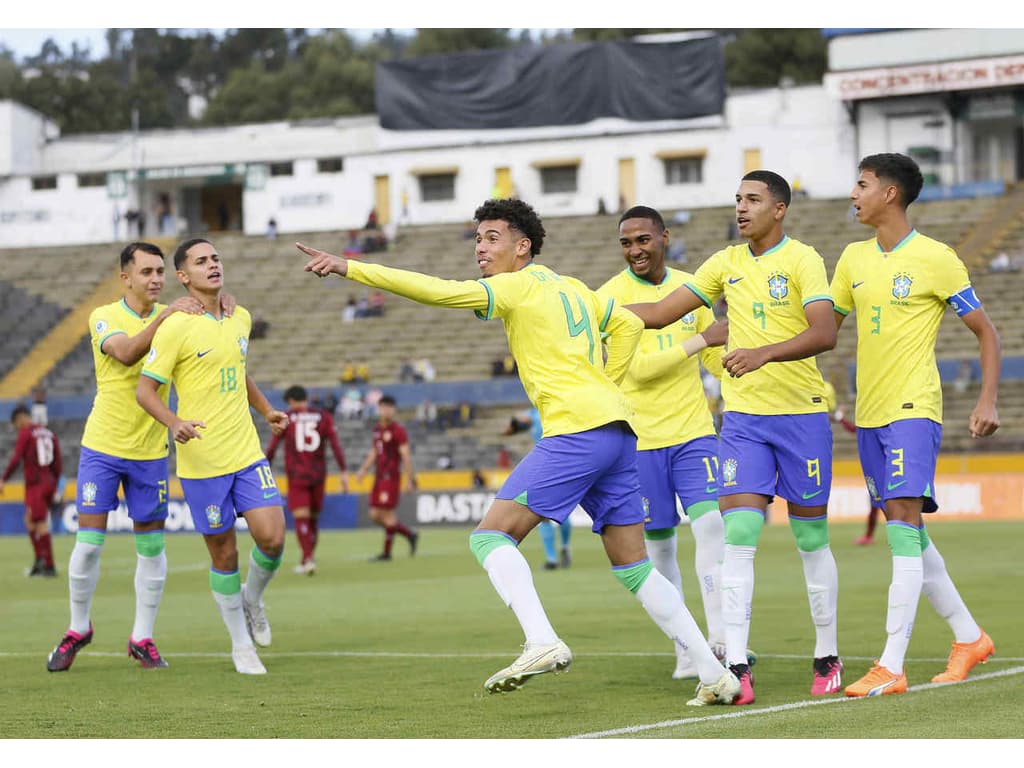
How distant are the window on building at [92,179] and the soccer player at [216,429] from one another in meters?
54.5

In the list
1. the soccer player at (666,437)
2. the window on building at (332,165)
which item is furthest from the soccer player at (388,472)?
the window on building at (332,165)

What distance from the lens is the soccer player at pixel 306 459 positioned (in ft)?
67.0

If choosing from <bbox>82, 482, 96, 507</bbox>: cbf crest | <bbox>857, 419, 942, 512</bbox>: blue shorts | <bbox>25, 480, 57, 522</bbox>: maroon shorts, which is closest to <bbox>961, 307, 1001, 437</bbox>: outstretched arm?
<bbox>857, 419, 942, 512</bbox>: blue shorts

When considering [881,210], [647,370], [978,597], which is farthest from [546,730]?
[978,597]

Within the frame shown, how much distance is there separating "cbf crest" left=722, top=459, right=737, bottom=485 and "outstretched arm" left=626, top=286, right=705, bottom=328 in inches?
30.8

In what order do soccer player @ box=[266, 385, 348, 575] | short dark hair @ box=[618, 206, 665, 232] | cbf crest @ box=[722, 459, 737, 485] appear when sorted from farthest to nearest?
soccer player @ box=[266, 385, 348, 575]
short dark hair @ box=[618, 206, 665, 232]
cbf crest @ box=[722, 459, 737, 485]

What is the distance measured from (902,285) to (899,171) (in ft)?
2.00

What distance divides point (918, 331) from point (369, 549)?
17368 mm

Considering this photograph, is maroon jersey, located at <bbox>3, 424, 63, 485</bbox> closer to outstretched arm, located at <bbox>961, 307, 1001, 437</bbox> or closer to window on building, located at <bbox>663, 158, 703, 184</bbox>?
outstretched arm, located at <bbox>961, 307, 1001, 437</bbox>

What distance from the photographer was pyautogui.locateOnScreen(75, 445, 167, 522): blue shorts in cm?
1066

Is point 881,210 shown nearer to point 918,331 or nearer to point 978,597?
point 918,331

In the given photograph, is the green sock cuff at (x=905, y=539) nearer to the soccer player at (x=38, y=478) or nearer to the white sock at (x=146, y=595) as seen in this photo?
the white sock at (x=146, y=595)

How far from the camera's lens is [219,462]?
32.9ft

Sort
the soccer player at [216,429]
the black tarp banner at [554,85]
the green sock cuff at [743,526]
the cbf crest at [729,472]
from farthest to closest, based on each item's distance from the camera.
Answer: the black tarp banner at [554,85] → the soccer player at [216,429] → the cbf crest at [729,472] → the green sock cuff at [743,526]
